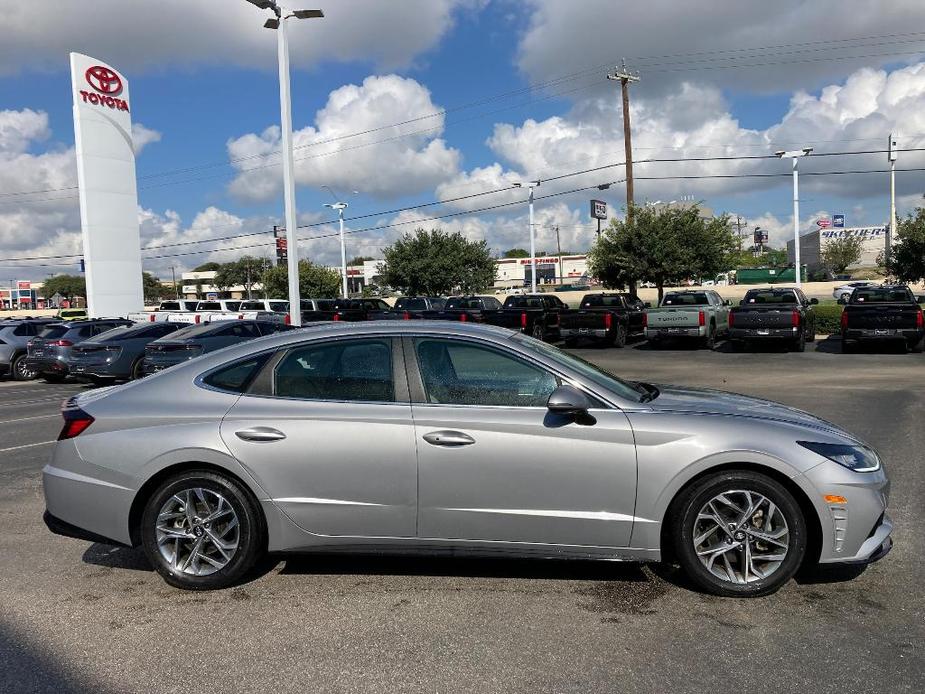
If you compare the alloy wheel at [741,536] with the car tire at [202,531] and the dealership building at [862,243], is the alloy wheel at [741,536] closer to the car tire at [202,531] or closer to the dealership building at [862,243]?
the car tire at [202,531]

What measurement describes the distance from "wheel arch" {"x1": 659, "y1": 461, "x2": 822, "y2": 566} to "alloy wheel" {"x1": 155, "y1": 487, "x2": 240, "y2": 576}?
246 cm

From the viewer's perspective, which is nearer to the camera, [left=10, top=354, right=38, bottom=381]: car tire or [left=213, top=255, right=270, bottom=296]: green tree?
[left=10, top=354, right=38, bottom=381]: car tire

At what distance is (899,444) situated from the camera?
836 cm

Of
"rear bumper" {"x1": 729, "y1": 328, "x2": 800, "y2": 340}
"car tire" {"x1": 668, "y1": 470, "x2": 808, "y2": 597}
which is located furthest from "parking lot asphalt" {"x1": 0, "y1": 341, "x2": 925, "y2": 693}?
"rear bumper" {"x1": 729, "y1": 328, "x2": 800, "y2": 340}

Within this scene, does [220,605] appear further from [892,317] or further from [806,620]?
[892,317]

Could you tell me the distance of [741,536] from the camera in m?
4.16

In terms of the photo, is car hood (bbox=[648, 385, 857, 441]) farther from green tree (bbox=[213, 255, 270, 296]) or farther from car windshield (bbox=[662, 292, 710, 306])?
green tree (bbox=[213, 255, 270, 296])

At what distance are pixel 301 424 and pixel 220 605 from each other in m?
1.11

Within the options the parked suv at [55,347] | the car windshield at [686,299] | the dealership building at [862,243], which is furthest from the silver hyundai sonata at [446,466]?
the dealership building at [862,243]

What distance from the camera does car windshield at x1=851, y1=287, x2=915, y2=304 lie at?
2098 cm

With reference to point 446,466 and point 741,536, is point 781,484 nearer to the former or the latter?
point 741,536

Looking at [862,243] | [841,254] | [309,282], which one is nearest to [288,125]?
[309,282]

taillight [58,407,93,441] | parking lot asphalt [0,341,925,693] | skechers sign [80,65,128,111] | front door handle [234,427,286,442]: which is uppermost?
skechers sign [80,65,128,111]

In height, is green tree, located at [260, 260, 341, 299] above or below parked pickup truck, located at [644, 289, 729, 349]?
above
